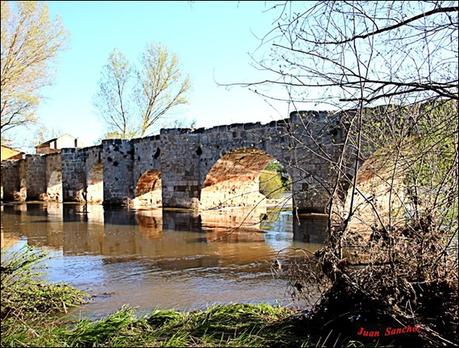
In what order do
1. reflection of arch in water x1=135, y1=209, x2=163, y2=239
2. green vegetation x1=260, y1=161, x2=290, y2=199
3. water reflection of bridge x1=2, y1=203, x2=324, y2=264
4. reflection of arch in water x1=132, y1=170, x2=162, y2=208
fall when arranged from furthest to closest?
reflection of arch in water x1=132, y1=170, x2=162, y2=208 → reflection of arch in water x1=135, y1=209, x2=163, y2=239 → water reflection of bridge x1=2, y1=203, x2=324, y2=264 → green vegetation x1=260, y1=161, x2=290, y2=199

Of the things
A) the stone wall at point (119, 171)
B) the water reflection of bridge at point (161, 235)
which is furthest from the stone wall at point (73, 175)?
the water reflection of bridge at point (161, 235)

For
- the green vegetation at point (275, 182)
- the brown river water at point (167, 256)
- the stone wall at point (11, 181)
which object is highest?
the stone wall at point (11, 181)

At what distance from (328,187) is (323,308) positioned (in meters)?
0.72

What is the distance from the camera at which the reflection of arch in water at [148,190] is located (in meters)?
16.6

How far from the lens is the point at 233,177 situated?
14719mm

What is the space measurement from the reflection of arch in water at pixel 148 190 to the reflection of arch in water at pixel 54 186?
674 cm

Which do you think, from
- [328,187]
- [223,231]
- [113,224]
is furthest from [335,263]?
[113,224]

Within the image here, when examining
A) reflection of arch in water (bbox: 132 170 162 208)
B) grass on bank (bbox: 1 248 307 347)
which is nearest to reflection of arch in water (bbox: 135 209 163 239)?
reflection of arch in water (bbox: 132 170 162 208)

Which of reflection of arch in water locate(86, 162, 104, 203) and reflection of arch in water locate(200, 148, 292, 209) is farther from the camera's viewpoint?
reflection of arch in water locate(86, 162, 104, 203)

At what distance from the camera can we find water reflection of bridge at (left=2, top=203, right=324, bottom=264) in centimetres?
690

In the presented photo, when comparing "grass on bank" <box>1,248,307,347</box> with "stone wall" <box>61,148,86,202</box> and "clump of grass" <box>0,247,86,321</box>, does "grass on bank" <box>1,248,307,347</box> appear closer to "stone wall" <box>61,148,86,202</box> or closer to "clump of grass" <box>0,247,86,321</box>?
"clump of grass" <box>0,247,86,321</box>

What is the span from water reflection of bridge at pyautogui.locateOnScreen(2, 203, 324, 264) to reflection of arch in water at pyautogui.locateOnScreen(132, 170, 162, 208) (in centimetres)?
396

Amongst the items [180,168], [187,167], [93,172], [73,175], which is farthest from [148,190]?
[73,175]

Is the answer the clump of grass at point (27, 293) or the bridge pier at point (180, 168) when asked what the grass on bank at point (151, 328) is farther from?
the bridge pier at point (180, 168)
